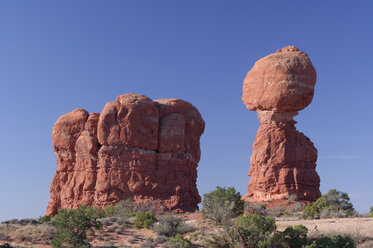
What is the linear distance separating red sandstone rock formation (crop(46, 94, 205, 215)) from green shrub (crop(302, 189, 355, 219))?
11.8 m

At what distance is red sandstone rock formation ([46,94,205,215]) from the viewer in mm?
39562

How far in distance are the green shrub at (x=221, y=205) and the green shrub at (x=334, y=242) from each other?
5.54m

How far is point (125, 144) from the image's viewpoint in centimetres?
4038

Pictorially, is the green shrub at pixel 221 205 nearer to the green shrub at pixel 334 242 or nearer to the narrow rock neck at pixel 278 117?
the green shrub at pixel 334 242

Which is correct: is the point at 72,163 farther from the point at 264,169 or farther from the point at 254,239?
the point at 254,239

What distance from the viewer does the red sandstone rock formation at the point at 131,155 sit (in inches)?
1558

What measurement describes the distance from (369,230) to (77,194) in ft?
87.5

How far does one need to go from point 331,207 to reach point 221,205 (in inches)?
285

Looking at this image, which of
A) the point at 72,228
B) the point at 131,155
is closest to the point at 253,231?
the point at 72,228

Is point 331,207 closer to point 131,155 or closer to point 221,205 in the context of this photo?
point 221,205

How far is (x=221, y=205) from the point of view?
29.3m

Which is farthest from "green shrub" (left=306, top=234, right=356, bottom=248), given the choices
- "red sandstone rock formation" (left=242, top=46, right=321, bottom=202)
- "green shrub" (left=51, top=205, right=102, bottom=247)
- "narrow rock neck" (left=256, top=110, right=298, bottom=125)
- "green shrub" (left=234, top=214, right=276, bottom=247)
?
"narrow rock neck" (left=256, top=110, right=298, bottom=125)

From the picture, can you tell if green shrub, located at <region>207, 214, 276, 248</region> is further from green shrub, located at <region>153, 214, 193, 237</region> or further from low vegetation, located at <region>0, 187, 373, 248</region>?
green shrub, located at <region>153, 214, 193, 237</region>

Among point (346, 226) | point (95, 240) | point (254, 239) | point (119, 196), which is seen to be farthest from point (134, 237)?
point (119, 196)
